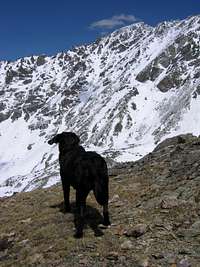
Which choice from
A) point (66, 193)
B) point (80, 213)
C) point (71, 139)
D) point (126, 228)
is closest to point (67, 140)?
point (71, 139)

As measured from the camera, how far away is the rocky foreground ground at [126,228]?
11438 mm

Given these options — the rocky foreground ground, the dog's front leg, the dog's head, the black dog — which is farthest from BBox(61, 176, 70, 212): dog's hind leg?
the dog's front leg

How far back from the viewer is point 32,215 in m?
16.5

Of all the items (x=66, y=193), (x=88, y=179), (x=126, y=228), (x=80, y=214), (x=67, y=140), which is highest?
(x=67, y=140)

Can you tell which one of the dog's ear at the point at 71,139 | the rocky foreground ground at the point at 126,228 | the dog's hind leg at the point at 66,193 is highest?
the dog's ear at the point at 71,139

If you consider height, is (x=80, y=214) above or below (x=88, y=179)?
below

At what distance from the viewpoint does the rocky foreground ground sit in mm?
11438

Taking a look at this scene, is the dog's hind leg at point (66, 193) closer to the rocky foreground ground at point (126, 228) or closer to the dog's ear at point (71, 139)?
the rocky foreground ground at point (126, 228)

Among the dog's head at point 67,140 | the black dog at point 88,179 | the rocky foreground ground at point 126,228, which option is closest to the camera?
the rocky foreground ground at point 126,228

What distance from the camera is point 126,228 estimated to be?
12.9 m

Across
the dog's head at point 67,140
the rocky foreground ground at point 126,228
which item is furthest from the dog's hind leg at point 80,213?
the dog's head at point 67,140

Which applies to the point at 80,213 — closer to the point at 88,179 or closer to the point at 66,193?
the point at 88,179

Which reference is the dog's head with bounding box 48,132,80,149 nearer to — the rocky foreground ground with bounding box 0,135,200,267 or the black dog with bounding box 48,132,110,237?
the black dog with bounding box 48,132,110,237

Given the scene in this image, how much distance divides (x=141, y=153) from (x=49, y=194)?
17701 centimetres
